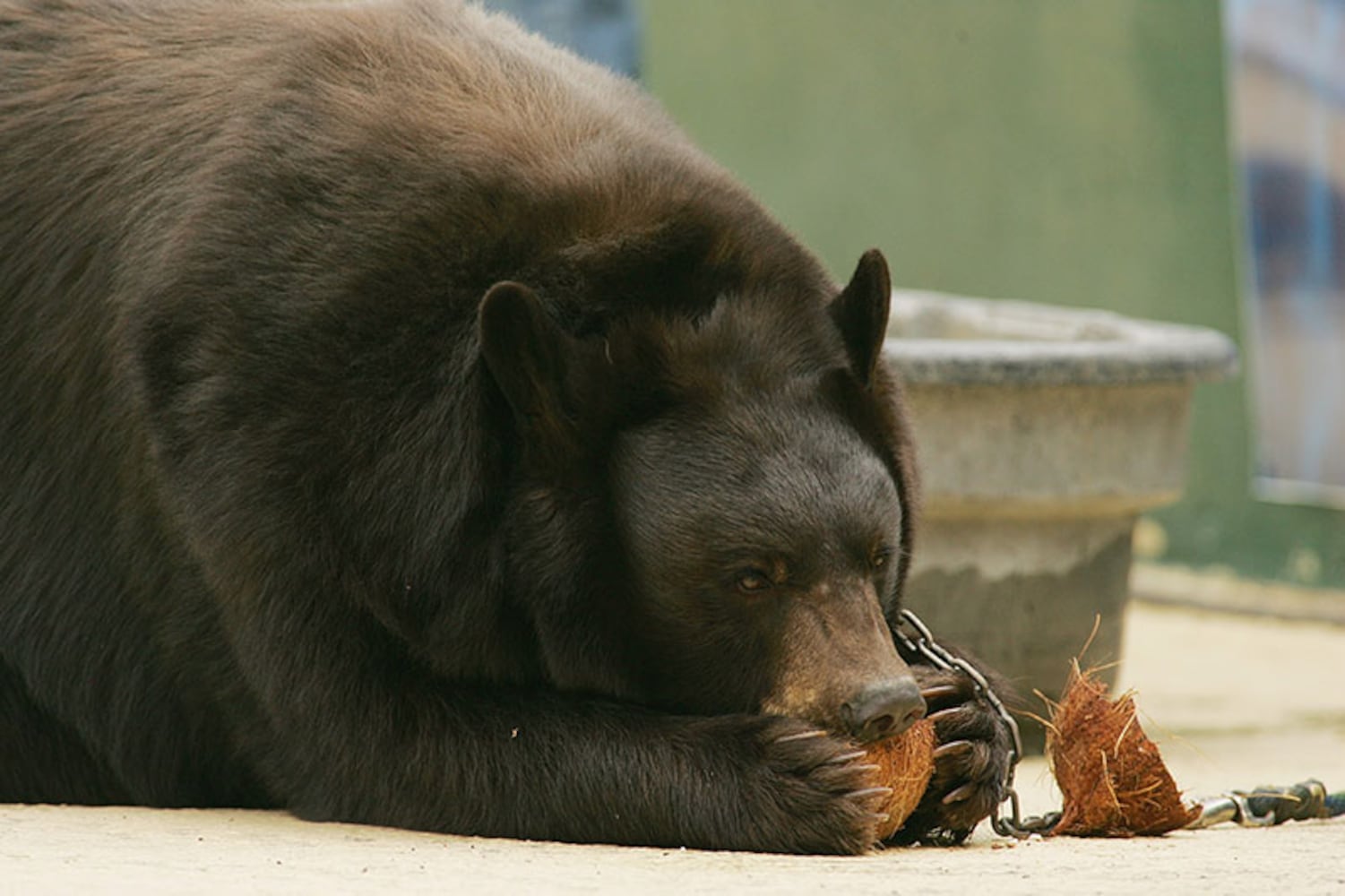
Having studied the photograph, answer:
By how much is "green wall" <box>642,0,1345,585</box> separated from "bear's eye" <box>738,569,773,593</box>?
7.74 metres

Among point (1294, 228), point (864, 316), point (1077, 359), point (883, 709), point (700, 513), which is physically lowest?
point (1294, 228)

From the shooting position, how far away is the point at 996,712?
435 cm

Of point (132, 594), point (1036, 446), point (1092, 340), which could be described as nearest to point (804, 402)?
point (132, 594)

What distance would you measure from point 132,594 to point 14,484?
1.29 feet

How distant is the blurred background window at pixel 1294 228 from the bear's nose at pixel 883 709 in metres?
7.66

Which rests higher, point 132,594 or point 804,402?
point 804,402

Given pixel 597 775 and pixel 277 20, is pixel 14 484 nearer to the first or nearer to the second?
pixel 277 20

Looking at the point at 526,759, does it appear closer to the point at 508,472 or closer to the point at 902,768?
the point at 508,472

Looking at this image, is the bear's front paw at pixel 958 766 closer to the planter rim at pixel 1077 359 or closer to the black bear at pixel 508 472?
the black bear at pixel 508 472

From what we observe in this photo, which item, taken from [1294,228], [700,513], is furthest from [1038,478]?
[1294,228]

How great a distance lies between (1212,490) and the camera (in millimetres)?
11609

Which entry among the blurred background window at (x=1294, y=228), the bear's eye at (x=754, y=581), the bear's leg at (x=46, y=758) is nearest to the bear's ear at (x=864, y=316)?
the bear's eye at (x=754, y=581)

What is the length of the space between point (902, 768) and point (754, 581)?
432mm

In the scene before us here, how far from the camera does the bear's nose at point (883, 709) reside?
3.80m
